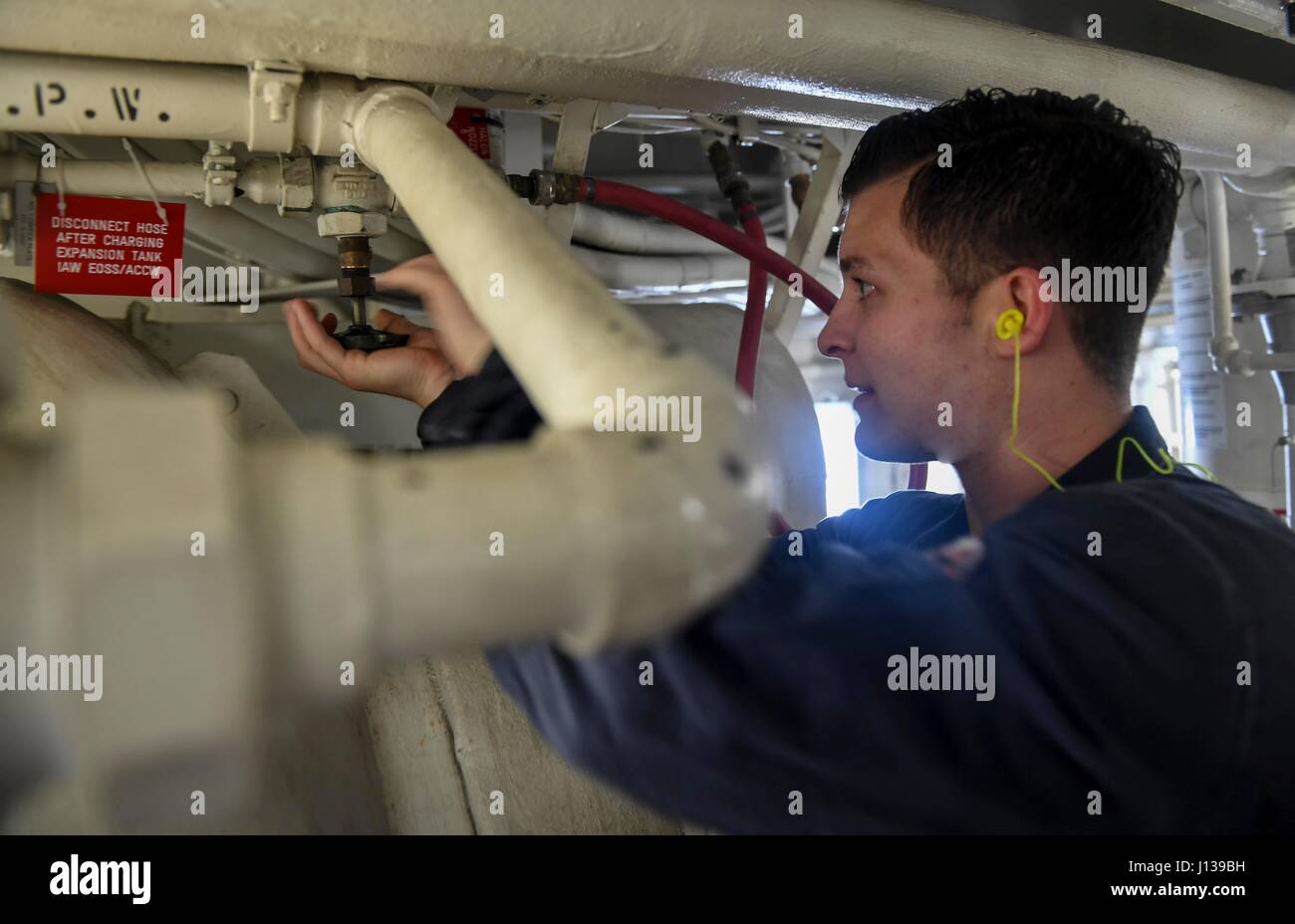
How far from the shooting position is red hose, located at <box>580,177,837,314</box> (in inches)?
41.8

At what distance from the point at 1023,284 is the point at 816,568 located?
46 centimetres

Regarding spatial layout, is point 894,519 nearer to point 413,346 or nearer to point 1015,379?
point 1015,379

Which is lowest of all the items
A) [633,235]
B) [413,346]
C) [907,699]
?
[907,699]

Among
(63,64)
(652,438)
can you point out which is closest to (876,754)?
(652,438)

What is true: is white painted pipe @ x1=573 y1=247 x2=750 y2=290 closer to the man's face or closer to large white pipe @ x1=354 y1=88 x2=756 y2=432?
the man's face

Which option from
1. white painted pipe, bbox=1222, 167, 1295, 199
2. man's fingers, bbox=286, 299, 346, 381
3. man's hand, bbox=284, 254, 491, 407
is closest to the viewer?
man's hand, bbox=284, 254, 491, 407

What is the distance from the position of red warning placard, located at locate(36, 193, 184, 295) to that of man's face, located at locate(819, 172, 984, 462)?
67 cm

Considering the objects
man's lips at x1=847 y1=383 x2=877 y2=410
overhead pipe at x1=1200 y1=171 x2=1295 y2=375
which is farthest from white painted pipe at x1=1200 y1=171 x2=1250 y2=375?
man's lips at x1=847 y1=383 x2=877 y2=410

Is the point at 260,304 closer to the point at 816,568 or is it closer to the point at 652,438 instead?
the point at 816,568

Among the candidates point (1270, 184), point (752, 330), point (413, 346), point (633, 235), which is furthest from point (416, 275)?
point (1270, 184)

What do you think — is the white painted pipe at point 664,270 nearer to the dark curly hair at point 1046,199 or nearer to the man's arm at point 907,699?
the dark curly hair at point 1046,199

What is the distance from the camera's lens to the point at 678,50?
816 millimetres

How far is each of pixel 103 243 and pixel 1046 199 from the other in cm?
88

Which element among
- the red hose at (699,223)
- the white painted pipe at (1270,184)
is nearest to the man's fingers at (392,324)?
the red hose at (699,223)
